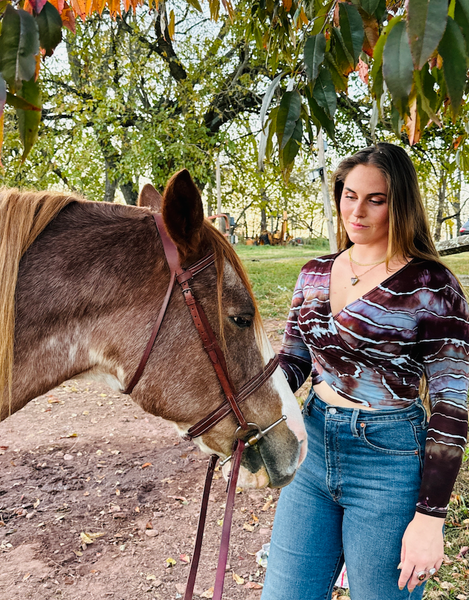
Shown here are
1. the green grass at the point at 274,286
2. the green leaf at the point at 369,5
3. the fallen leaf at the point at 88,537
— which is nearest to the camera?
the green leaf at the point at 369,5

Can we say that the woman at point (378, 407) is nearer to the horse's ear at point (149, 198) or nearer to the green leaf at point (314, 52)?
the green leaf at point (314, 52)

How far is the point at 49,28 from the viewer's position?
2.95 feet

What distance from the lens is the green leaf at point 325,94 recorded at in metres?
1.13

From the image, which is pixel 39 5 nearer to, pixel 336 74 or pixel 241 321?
pixel 336 74

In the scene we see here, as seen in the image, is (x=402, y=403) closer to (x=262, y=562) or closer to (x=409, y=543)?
(x=409, y=543)

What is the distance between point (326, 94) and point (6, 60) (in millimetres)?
769

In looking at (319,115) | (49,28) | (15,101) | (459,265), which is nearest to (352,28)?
(319,115)

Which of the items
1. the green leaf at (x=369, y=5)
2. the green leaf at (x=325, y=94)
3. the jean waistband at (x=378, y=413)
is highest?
the green leaf at (x=369, y=5)

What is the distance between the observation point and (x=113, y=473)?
3.89 m

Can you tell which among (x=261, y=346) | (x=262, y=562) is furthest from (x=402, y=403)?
(x=262, y=562)

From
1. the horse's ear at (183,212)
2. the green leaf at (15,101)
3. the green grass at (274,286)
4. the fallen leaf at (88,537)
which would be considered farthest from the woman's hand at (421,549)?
the green grass at (274,286)

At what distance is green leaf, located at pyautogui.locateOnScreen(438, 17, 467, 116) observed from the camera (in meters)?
0.77

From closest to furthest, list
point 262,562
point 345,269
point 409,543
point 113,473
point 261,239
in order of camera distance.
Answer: point 409,543
point 345,269
point 262,562
point 113,473
point 261,239

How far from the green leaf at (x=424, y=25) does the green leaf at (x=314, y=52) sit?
338 millimetres
